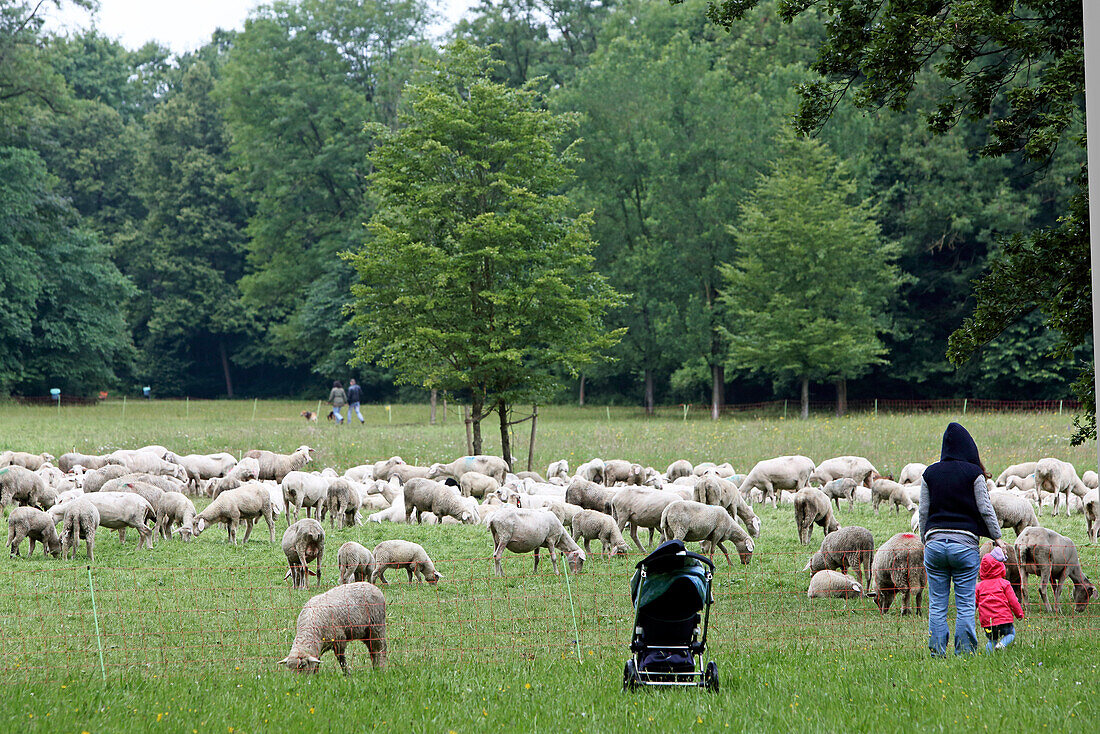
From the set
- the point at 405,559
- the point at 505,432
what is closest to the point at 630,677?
the point at 405,559

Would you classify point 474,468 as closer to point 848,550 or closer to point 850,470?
point 850,470

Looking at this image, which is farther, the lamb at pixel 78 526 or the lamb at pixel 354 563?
the lamb at pixel 78 526

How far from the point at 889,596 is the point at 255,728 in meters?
6.88

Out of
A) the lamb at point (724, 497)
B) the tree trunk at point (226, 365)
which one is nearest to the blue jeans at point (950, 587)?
the lamb at point (724, 497)

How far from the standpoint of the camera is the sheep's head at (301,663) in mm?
7984

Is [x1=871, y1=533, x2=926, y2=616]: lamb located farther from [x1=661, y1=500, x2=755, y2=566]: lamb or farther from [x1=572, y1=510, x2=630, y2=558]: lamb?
[x1=572, y1=510, x2=630, y2=558]: lamb

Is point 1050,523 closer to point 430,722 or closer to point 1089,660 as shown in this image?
point 1089,660

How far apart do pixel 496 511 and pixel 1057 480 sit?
35.8 ft

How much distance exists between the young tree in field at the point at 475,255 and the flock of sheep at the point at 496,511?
332 centimetres

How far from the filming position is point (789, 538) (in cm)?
1581

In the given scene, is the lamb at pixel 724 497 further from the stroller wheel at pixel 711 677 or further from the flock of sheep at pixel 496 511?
the stroller wheel at pixel 711 677

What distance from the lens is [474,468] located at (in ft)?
72.1

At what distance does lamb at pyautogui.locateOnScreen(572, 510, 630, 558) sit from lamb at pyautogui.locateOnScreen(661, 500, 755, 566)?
25.0 inches

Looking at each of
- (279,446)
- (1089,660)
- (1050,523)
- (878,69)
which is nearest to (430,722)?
(1089,660)
